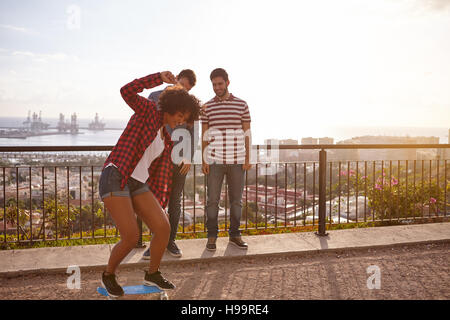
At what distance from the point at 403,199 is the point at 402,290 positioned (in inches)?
163

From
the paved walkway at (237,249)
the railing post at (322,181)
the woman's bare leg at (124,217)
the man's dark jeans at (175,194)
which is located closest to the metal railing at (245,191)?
the railing post at (322,181)

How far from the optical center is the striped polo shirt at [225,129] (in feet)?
14.7

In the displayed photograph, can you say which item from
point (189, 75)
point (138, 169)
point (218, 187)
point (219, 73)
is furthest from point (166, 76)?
point (218, 187)

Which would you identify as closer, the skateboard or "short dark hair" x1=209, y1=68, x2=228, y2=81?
the skateboard

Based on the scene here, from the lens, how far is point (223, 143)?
4488mm

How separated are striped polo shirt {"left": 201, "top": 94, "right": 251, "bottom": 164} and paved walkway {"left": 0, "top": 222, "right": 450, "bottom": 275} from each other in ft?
3.50

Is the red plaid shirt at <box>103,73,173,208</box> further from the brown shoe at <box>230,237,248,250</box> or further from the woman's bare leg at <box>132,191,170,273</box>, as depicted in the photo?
the brown shoe at <box>230,237,248,250</box>

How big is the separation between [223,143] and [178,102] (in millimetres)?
1681

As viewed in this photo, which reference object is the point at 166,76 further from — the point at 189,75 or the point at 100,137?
the point at 100,137

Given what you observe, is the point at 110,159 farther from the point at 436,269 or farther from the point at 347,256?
the point at 436,269

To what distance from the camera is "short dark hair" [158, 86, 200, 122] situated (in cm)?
286

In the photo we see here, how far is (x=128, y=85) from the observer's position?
9.10 ft

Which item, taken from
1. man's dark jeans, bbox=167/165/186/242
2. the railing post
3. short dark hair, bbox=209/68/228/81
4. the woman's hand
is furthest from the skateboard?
the railing post
